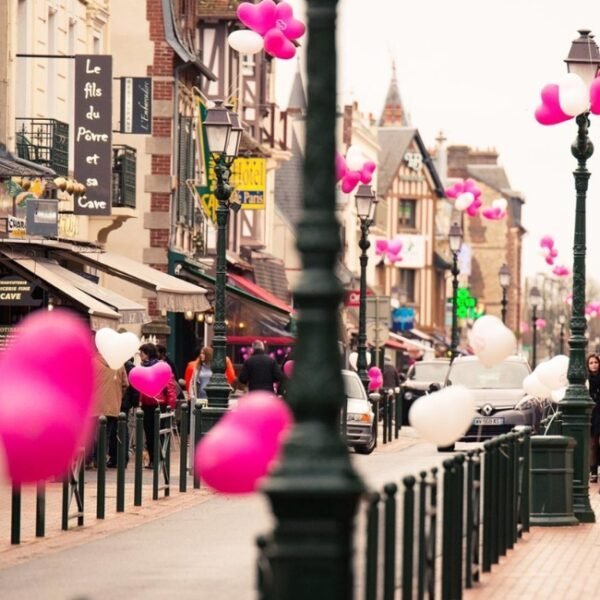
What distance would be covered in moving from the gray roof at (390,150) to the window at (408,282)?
538 cm

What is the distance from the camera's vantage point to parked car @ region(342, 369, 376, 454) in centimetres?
3462

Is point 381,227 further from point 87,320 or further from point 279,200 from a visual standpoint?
point 87,320

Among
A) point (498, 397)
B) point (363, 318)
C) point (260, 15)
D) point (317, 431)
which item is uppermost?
point (260, 15)

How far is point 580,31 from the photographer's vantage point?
22047 millimetres

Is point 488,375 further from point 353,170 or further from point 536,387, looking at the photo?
point 536,387

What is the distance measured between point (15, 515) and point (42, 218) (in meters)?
14.3

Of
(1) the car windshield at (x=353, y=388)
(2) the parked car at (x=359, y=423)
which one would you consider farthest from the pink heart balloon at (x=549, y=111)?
(1) the car windshield at (x=353, y=388)

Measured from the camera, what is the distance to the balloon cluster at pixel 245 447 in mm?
7816

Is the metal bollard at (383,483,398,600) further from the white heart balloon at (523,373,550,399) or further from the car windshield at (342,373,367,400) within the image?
the car windshield at (342,373,367,400)

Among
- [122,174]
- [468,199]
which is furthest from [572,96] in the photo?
[468,199]

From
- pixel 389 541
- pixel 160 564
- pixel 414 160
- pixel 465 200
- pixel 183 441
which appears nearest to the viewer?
pixel 389 541

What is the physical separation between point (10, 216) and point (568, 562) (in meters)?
16.1

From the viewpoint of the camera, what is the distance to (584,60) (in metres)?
21.4

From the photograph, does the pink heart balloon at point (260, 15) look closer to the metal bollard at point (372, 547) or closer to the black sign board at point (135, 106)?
the black sign board at point (135, 106)
